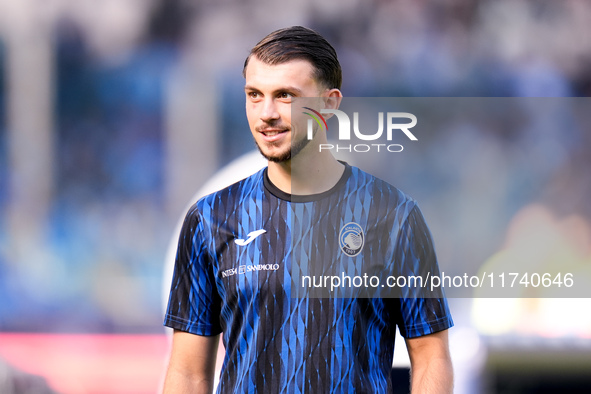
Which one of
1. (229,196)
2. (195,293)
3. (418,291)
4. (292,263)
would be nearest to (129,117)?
(229,196)

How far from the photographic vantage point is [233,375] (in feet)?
5.14

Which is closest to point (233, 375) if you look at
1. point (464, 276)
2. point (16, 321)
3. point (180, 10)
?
point (464, 276)

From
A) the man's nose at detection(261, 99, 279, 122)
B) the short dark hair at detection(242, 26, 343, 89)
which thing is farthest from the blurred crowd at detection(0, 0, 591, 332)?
the man's nose at detection(261, 99, 279, 122)

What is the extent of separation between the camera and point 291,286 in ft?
5.11

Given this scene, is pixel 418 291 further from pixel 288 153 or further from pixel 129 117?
pixel 129 117

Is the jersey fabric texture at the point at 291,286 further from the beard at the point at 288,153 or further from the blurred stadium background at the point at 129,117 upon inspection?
the blurred stadium background at the point at 129,117

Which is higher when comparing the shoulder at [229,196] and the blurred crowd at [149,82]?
the blurred crowd at [149,82]

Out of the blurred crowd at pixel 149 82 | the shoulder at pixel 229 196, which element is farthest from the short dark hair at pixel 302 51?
the blurred crowd at pixel 149 82

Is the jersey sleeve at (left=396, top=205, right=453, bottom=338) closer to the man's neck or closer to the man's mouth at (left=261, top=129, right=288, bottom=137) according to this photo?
the man's neck

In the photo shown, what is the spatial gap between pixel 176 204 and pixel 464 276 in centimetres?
119

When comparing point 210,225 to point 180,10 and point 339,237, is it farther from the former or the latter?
point 180,10

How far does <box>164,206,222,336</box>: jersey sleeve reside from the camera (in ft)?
5.35

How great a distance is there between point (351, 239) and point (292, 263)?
0.51 ft

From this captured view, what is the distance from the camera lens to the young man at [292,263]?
4.96 ft
